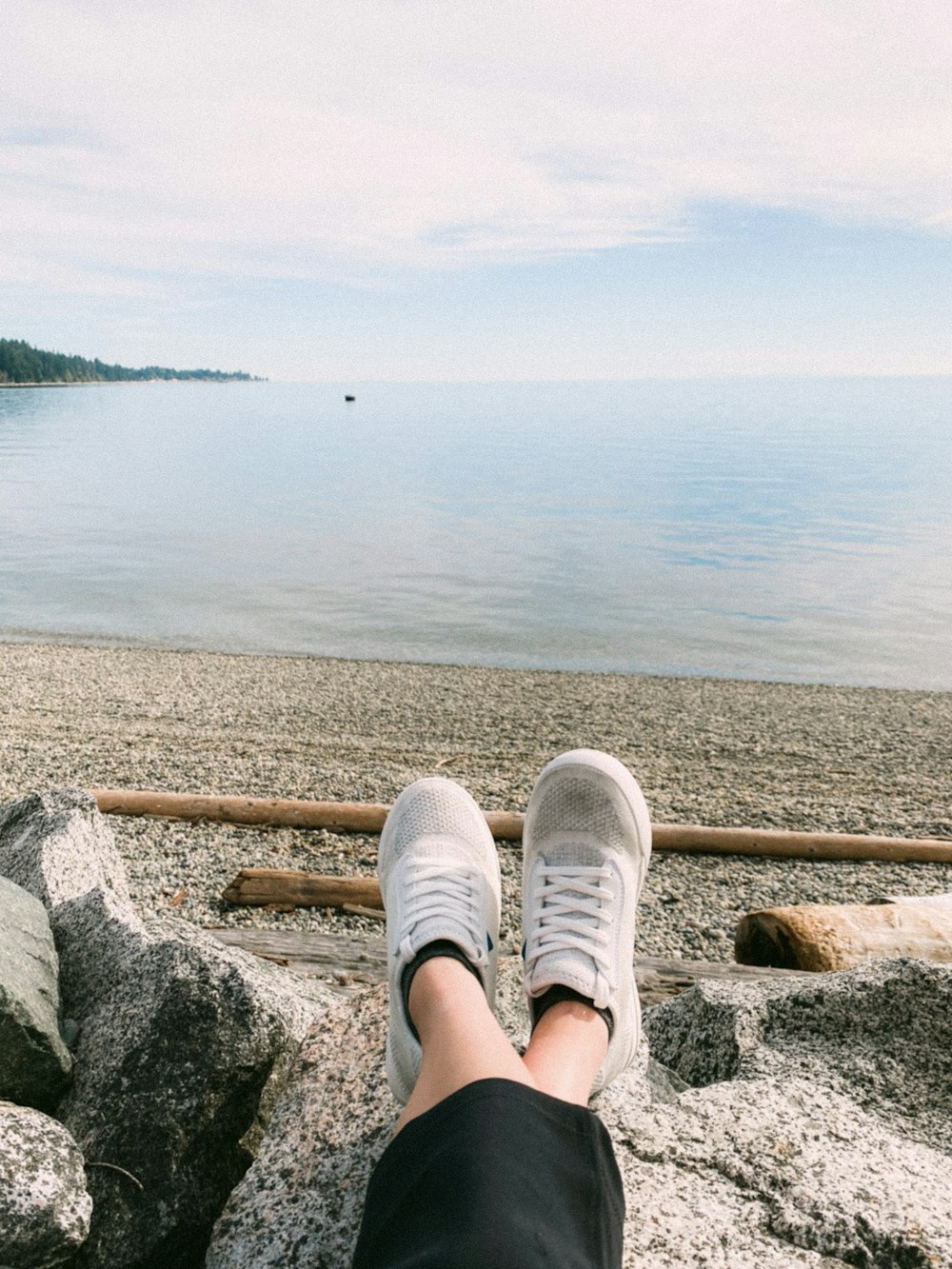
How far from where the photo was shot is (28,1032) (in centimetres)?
184

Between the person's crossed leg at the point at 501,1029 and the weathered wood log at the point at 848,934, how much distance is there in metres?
1.24

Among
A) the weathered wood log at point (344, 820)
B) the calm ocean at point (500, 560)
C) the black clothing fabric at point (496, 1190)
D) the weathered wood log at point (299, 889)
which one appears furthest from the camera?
the calm ocean at point (500, 560)

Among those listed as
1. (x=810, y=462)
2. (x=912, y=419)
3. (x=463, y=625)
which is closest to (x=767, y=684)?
(x=463, y=625)

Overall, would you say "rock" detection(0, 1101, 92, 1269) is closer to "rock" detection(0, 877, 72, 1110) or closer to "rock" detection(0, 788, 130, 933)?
"rock" detection(0, 877, 72, 1110)

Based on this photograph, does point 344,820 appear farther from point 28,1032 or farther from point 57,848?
point 28,1032

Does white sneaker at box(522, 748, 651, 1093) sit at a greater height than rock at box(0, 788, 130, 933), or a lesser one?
greater

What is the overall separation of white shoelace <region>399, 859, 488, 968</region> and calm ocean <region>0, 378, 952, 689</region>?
1236cm

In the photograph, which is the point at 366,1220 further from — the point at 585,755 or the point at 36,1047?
the point at 585,755

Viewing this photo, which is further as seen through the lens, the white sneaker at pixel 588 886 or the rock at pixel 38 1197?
the white sneaker at pixel 588 886

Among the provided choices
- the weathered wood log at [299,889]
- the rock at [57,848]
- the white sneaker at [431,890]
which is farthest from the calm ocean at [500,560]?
the white sneaker at [431,890]

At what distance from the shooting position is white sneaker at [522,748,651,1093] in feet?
6.61

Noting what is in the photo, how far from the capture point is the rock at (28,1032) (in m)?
1.82

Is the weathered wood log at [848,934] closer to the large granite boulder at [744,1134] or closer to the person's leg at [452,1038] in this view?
the large granite boulder at [744,1134]

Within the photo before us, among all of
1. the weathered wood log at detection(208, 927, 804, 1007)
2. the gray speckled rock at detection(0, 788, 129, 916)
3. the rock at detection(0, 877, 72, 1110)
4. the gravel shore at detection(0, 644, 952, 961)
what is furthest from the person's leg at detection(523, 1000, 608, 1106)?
the gravel shore at detection(0, 644, 952, 961)
